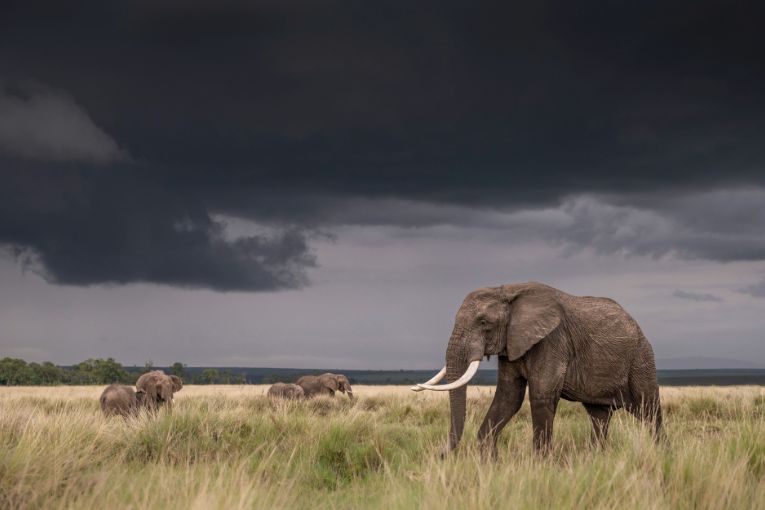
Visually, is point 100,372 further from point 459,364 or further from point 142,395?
point 459,364

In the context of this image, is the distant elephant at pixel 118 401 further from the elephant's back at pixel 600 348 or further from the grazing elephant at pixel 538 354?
the elephant's back at pixel 600 348

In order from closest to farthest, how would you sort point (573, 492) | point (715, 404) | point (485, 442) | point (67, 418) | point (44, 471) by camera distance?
point (573, 492) < point (44, 471) < point (485, 442) < point (67, 418) < point (715, 404)

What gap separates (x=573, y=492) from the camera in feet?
17.1

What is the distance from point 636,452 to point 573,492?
1.44 m

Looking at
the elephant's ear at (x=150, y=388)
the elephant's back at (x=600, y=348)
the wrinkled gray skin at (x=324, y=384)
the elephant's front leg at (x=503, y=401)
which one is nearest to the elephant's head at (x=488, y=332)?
the elephant's front leg at (x=503, y=401)

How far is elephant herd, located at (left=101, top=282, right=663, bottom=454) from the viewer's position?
8.41 meters

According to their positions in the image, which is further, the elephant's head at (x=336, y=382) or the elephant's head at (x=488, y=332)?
the elephant's head at (x=336, y=382)

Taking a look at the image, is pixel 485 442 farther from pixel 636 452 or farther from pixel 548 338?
pixel 636 452

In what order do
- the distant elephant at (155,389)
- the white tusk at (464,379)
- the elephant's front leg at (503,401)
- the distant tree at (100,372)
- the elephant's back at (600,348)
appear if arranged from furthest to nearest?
1. the distant tree at (100,372)
2. the distant elephant at (155,389)
3. the elephant's back at (600,348)
4. the elephant's front leg at (503,401)
5. the white tusk at (464,379)

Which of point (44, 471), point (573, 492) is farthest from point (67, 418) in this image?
point (573, 492)

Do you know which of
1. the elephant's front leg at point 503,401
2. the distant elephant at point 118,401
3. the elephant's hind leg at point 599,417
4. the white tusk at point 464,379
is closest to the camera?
the white tusk at point 464,379

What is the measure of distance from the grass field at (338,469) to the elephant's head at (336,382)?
37.0 ft

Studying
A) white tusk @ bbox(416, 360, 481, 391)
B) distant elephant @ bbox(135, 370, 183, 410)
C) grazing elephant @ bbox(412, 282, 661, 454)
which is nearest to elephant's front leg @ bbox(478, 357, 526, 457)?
grazing elephant @ bbox(412, 282, 661, 454)

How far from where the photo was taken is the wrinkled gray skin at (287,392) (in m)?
20.3
